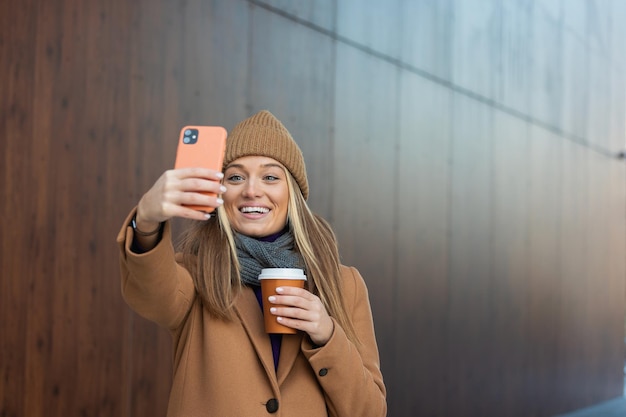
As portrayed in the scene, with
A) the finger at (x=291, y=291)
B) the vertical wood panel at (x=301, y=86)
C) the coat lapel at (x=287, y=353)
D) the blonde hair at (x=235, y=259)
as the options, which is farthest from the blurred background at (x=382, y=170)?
the finger at (x=291, y=291)

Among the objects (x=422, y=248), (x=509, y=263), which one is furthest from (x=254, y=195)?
(x=509, y=263)

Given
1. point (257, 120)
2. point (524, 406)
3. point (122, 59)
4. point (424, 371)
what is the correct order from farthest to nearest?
point (524, 406) < point (424, 371) < point (122, 59) < point (257, 120)

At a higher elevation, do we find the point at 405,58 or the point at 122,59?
the point at 405,58

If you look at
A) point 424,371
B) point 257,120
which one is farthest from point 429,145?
point 257,120

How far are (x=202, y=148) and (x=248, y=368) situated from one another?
1.86 ft

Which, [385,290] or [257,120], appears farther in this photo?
[385,290]

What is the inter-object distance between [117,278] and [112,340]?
29 centimetres

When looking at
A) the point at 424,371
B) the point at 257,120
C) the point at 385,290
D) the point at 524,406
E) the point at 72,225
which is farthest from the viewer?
the point at 524,406

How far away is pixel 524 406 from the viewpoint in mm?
7895

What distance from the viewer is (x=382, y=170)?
5.75m

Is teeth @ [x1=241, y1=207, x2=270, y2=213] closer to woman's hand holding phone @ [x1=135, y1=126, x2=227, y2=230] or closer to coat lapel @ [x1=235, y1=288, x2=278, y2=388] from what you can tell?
coat lapel @ [x1=235, y1=288, x2=278, y2=388]

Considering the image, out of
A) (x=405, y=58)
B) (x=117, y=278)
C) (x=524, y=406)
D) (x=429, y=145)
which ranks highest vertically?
(x=405, y=58)

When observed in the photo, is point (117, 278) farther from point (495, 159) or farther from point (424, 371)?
point (495, 159)

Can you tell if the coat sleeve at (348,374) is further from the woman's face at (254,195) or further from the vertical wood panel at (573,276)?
the vertical wood panel at (573,276)
